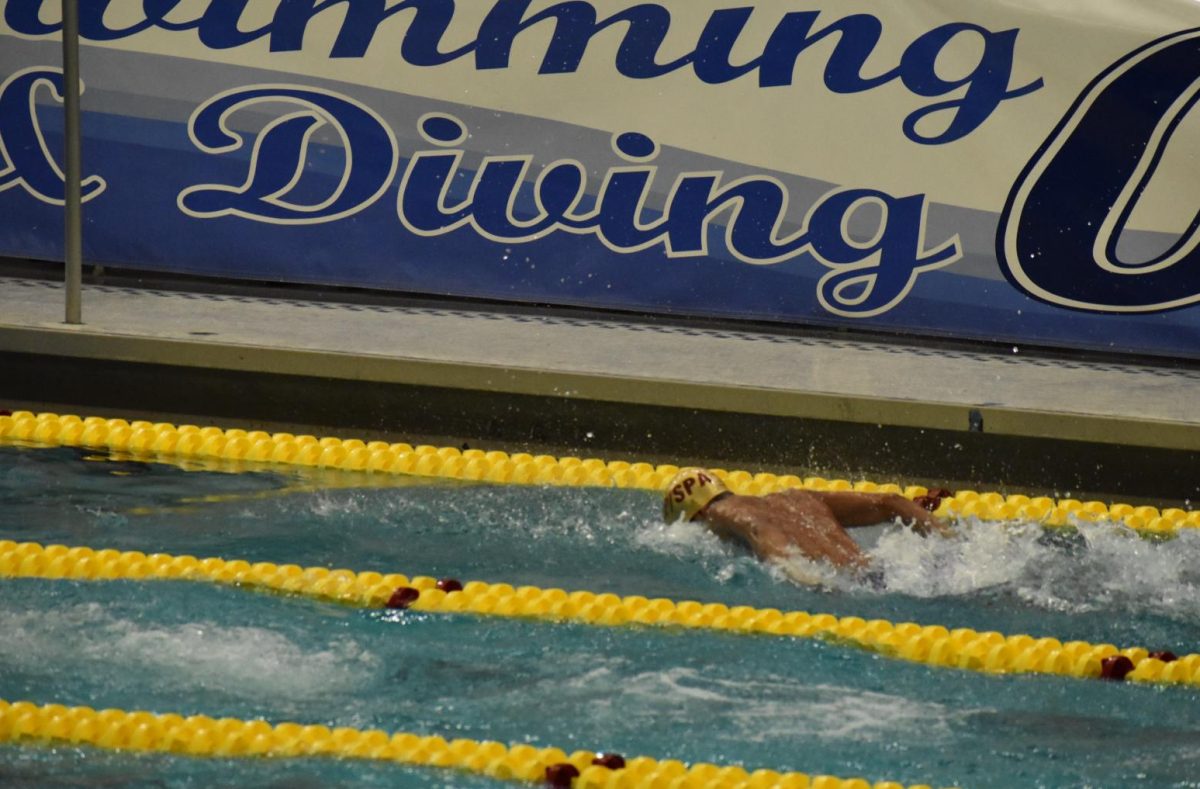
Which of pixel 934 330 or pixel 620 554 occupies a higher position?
pixel 934 330

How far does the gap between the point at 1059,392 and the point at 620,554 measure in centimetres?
214

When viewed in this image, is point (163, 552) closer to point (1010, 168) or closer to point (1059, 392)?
point (1059, 392)

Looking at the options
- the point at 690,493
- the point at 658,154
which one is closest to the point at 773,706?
the point at 690,493

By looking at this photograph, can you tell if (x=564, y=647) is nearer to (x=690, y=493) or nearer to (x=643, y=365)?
(x=690, y=493)

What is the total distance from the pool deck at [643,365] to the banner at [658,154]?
0.27 metres

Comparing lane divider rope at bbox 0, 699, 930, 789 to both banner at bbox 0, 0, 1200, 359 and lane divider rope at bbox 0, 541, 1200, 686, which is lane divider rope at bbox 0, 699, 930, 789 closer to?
lane divider rope at bbox 0, 541, 1200, 686

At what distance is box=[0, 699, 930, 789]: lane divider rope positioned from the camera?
11.9ft

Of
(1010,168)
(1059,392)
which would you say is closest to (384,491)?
(1059,392)

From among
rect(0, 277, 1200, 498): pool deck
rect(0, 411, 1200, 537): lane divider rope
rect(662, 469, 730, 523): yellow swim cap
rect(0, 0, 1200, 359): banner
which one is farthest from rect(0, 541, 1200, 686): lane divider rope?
rect(0, 0, 1200, 359): banner

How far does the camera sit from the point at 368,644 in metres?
4.42

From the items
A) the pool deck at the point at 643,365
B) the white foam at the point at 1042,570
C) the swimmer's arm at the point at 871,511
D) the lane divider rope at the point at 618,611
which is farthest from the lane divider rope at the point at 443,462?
the lane divider rope at the point at 618,611

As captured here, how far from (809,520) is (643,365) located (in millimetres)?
1603

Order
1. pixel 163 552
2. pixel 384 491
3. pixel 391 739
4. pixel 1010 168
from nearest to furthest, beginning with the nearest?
1. pixel 391 739
2. pixel 163 552
3. pixel 384 491
4. pixel 1010 168

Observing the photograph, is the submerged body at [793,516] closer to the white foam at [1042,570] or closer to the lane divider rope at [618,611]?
the white foam at [1042,570]
